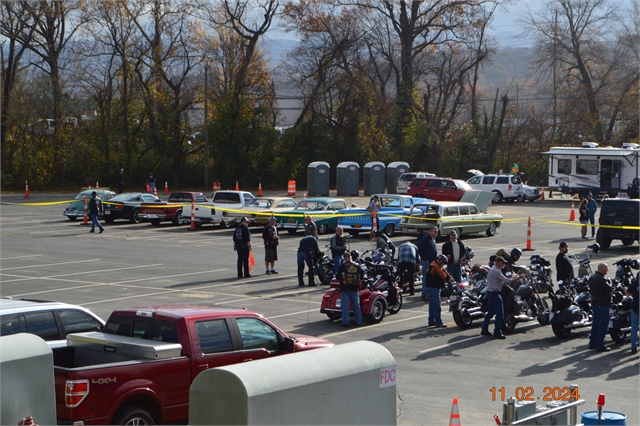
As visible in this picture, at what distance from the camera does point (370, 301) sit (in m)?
16.3

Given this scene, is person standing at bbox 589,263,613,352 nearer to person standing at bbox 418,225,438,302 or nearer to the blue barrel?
person standing at bbox 418,225,438,302

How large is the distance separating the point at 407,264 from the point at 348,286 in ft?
12.3

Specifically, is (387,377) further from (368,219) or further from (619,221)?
(368,219)

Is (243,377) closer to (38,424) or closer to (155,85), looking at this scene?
(38,424)

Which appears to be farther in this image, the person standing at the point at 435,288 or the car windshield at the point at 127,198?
the car windshield at the point at 127,198

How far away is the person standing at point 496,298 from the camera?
48.6 ft

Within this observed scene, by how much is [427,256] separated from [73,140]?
46123 mm

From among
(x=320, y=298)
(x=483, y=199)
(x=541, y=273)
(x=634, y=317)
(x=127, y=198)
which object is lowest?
(x=320, y=298)

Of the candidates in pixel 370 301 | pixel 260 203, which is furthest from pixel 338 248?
pixel 260 203

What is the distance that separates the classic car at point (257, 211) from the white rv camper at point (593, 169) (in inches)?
874

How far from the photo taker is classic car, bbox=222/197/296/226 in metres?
33.1

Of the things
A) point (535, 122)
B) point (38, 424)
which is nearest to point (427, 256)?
point (38, 424)

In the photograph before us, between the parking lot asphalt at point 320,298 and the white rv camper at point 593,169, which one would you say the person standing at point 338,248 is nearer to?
the parking lot asphalt at point 320,298

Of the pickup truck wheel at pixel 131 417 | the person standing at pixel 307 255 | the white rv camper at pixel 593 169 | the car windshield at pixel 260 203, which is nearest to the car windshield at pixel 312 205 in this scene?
the car windshield at pixel 260 203
